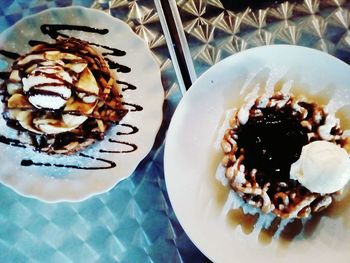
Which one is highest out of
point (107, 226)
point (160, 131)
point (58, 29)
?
point (58, 29)

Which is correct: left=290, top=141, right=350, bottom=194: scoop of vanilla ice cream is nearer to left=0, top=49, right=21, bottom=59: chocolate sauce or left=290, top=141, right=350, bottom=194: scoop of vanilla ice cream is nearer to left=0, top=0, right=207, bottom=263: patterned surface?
left=0, top=0, right=207, bottom=263: patterned surface

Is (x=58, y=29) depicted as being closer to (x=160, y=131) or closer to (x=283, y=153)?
(x=160, y=131)

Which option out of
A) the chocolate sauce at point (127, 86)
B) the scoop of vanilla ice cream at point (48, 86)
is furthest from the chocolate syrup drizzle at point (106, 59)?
the scoop of vanilla ice cream at point (48, 86)

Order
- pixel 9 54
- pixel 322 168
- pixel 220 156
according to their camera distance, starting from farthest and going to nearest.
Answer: pixel 9 54, pixel 220 156, pixel 322 168

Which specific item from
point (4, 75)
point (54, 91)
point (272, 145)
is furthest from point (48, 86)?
point (272, 145)

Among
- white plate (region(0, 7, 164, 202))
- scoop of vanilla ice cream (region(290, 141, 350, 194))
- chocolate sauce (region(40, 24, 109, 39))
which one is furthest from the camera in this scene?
chocolate sauce (region(40, 24, 109, 39))

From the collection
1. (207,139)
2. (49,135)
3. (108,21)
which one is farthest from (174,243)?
(108,21)

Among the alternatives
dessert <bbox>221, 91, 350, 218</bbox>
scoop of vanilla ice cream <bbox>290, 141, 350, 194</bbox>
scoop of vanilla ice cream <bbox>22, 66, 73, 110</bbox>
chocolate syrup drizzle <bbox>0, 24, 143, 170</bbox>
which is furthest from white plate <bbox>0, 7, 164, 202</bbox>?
scoop of vanilla ice cream <bbox>290, 141, 350, 194</bbox>

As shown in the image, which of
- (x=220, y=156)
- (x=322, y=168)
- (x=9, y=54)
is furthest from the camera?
(x=9, y=54)
